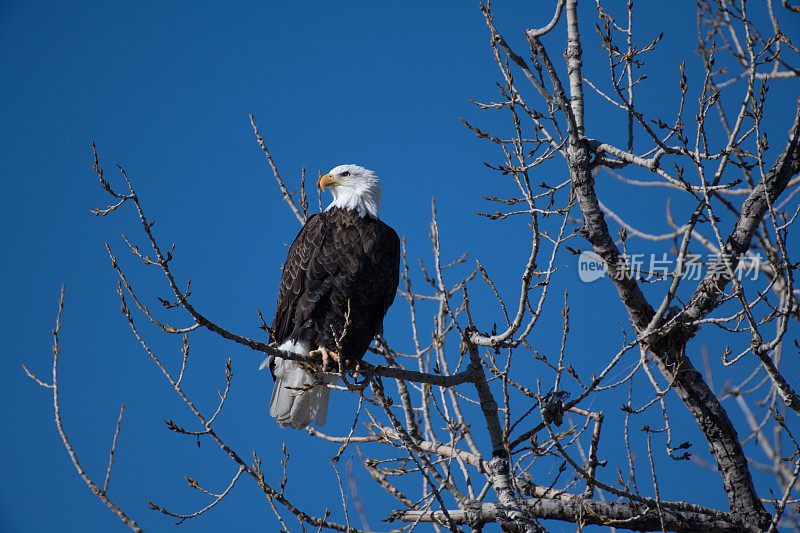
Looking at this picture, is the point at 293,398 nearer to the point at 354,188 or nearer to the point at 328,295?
the point at 328,295

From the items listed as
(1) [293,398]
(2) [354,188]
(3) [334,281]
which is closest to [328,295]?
(3) [334,281]

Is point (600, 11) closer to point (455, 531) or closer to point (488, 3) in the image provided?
point (488, 3)

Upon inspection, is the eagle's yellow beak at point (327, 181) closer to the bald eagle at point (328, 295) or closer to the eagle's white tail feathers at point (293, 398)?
the bald eagle at point (328, 295)

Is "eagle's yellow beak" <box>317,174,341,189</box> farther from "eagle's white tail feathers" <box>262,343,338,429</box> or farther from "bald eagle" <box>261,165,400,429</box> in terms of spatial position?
"eagle's white tail feathers" <box>262,343,338,429</box>

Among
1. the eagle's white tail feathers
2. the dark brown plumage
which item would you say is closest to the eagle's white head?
the dark brown plumage

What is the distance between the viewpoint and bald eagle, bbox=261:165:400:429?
4020 millimetres

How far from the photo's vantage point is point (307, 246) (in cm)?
408

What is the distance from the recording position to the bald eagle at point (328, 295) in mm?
4020

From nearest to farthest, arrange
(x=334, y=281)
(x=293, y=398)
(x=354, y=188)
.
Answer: (x=334, y=281) → (x=293, y=398) → (x=354, y=188)

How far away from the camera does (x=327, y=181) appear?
15.6 ft

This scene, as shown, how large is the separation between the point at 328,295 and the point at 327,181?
3.45ft

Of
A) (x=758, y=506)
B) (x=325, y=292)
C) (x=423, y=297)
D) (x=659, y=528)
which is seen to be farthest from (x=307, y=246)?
(x=758, y=506)

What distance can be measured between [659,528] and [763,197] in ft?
5.38

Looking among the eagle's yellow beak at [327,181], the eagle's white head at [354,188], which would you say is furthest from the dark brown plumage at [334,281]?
the eagle's yellow beak at [327,181]
